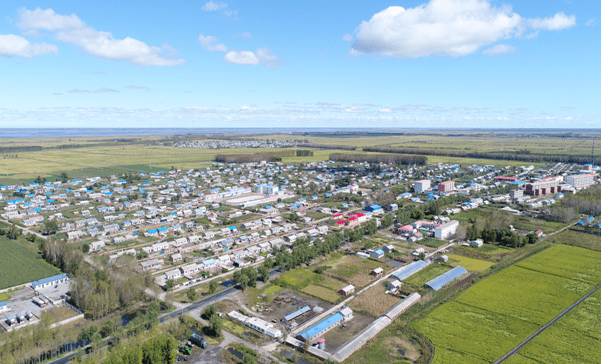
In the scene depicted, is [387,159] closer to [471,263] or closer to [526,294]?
[471,263]

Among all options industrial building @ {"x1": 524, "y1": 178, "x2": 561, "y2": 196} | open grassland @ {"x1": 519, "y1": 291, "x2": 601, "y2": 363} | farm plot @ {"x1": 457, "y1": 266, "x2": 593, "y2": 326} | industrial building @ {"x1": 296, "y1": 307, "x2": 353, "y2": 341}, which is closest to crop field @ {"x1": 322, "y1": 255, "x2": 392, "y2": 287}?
industrial building @ {"x1": 296, "y1": 307, "x2": 353, "y2": 341}

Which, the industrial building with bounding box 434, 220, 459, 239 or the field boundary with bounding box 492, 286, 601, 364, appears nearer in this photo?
the field boundary with bounding box 492, 286, 601, 364

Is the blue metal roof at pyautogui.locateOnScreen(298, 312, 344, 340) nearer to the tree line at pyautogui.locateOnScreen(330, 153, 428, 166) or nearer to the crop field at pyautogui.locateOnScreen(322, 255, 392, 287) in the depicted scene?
the crop field at pyautogui.locateOnScreen(322, 255, 392, 287)

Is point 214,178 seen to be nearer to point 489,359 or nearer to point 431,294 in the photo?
point 431,294

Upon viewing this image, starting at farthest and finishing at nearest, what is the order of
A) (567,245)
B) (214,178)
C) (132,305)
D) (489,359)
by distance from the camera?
(214,178) < (567,245) < (132,305) < (489,359)

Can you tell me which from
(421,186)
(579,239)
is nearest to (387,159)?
(421,186)

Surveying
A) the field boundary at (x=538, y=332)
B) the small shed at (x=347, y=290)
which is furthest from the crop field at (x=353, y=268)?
the field boundary at (x=538, y=332)

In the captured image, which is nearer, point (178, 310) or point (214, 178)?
point (178, 310)

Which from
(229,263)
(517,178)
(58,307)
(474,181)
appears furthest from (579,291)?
(517,178)
